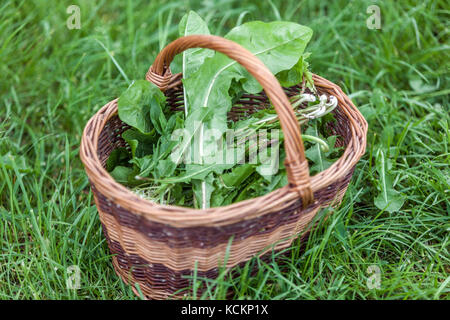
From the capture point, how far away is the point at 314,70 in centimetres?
230

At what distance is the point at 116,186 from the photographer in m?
1.29

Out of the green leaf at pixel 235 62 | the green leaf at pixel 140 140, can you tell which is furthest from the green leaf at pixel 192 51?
the green leaf at pixel 140 140

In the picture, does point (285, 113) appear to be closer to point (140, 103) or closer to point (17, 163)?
point (140, 103)

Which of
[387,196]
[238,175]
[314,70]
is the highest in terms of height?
[238,175]

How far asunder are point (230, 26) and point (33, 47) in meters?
1.01

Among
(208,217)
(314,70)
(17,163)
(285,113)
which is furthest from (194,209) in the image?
(314,70)

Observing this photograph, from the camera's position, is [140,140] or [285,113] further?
[140,140]

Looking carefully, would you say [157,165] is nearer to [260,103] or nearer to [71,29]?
[260,103]

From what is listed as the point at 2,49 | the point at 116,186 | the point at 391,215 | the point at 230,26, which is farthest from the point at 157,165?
the point at 230,26

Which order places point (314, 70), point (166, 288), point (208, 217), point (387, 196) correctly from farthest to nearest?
point (314, 70) < point (387, 196) < point (166, 288) < point (208, 217)

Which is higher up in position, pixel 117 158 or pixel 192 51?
pixel 192 51

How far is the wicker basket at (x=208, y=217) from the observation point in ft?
4.06

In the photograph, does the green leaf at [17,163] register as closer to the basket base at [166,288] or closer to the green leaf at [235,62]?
the basket base at [166,288]

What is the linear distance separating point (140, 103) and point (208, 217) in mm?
555
